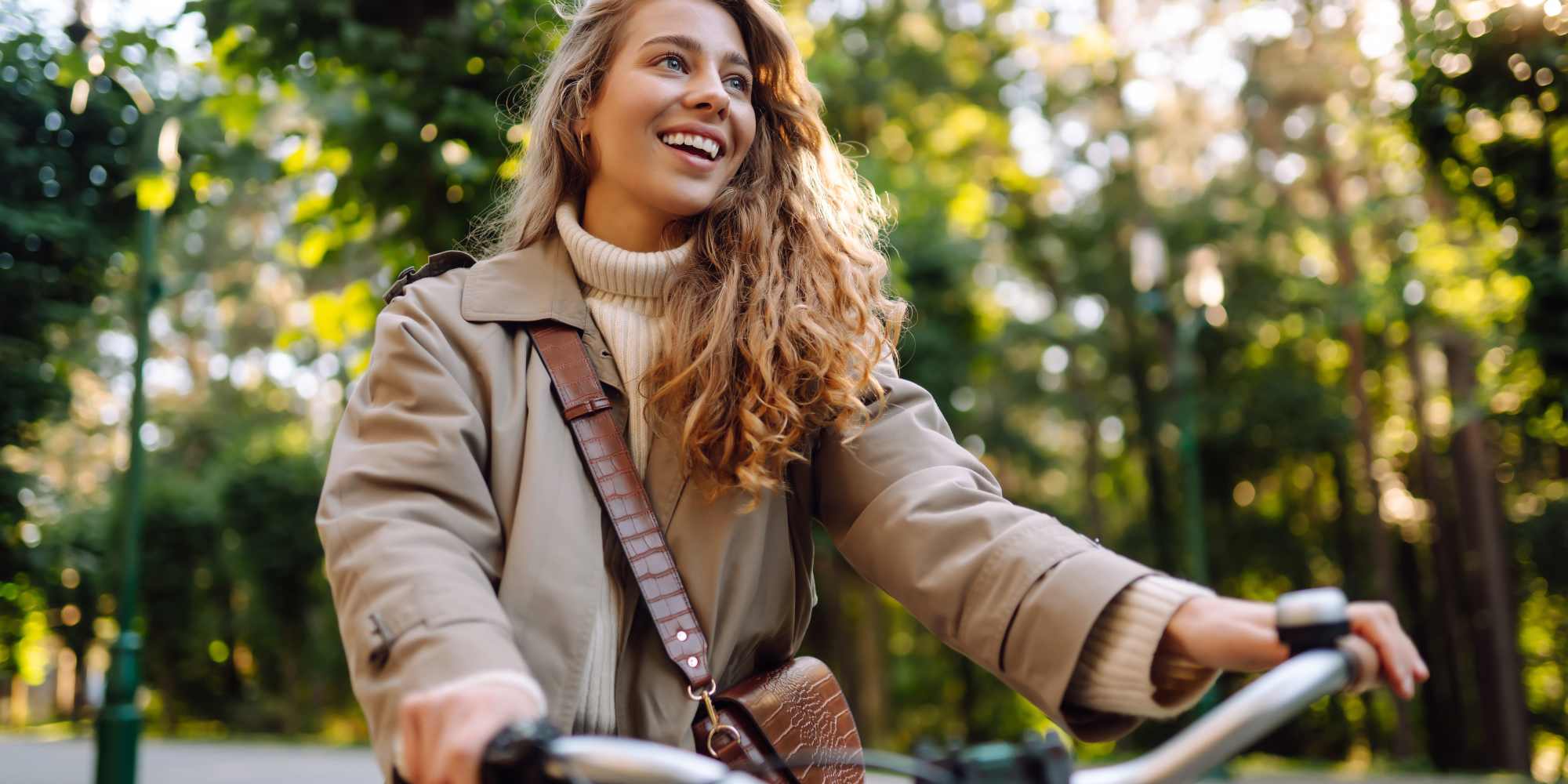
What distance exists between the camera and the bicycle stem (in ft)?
4.18

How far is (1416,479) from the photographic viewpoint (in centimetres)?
2427

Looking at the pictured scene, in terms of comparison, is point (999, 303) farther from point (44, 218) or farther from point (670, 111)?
point (670, 111)

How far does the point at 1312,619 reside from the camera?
1377mm

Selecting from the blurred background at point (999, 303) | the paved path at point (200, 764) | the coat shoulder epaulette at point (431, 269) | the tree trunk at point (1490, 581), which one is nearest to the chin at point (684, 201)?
the coat shoulder epaulette at point (431, 269)

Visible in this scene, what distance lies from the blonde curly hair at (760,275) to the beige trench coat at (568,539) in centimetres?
7

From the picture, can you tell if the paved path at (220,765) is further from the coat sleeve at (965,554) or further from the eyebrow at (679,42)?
the eyebrow at (679,42)

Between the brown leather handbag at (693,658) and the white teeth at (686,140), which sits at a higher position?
the white teeth at (686,140)

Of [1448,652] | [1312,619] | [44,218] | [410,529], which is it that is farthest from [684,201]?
[1448,652]

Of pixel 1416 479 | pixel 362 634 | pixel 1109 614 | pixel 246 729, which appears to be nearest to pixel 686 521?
pixel 362 634

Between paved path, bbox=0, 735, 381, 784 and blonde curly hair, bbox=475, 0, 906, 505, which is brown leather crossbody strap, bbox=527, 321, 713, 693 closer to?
blonde curly hair, bbox=475, 0, 906, 505

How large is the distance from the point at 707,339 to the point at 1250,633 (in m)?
0.91

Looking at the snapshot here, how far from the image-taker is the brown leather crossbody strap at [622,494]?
6.07 ft

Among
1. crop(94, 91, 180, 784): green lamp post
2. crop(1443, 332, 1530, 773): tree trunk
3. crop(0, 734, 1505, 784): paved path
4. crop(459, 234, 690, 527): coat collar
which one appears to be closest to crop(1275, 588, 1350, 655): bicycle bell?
crop(459, 234, 690, 527): coat collar

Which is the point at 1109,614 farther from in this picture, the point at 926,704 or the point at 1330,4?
the point at 926,704
